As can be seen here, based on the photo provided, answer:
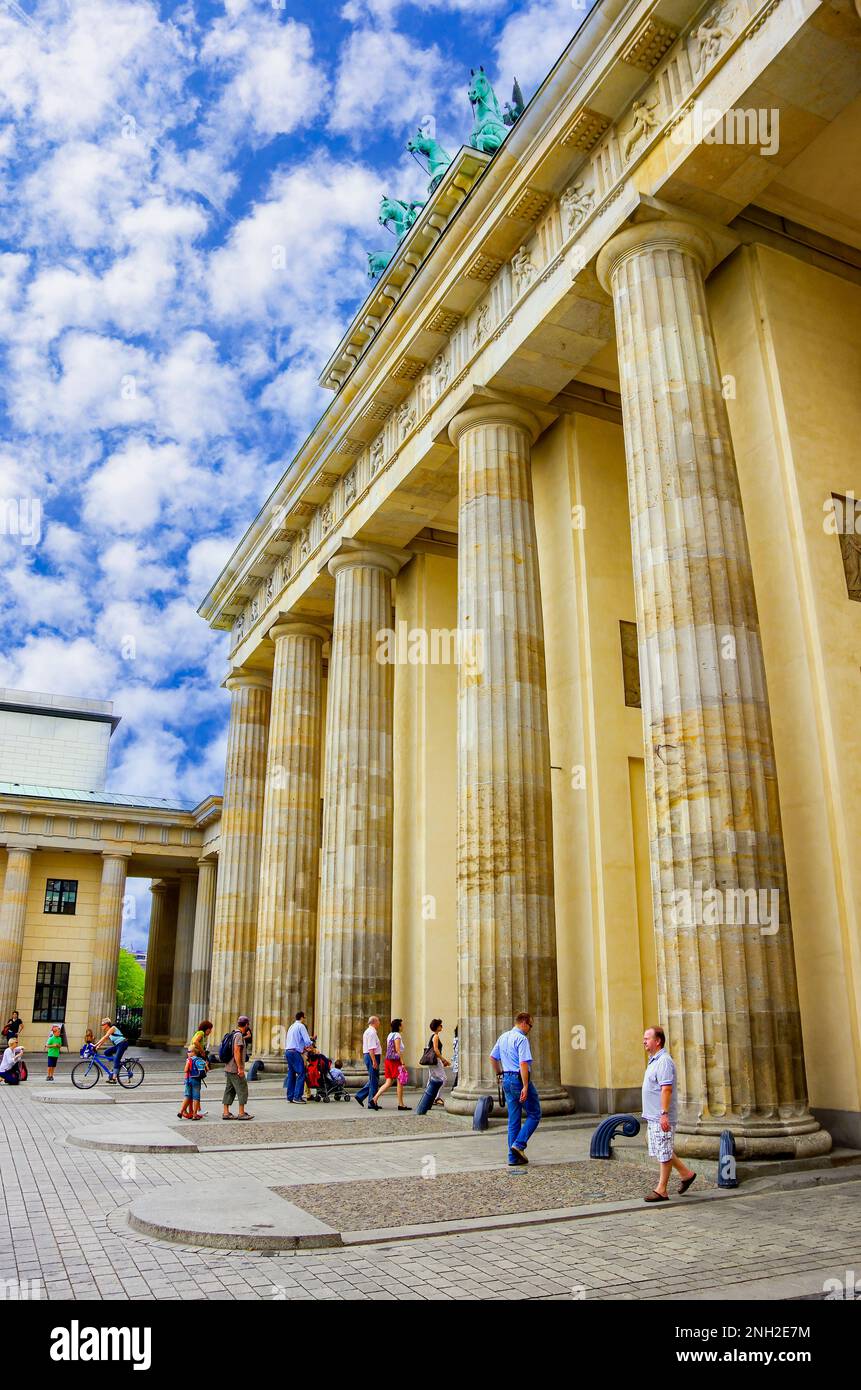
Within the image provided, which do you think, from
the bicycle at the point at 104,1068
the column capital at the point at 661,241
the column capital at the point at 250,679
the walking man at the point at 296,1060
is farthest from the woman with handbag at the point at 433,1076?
the column capital at the point at 250,679

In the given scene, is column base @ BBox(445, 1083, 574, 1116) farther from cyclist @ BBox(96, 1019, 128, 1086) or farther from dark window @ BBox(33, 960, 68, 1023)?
dark window @ BBox(33, 960, 68, 1023)

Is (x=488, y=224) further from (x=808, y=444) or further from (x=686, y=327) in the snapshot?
(x=808, y=444)

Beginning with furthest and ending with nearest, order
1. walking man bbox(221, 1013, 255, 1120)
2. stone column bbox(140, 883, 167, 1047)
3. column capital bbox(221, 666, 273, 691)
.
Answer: stone column bbox(140, 883, 167, 1047) < column capital bbox(221, 666, 273, 691) < walking man bbox(221, 1013, 255, 1120)

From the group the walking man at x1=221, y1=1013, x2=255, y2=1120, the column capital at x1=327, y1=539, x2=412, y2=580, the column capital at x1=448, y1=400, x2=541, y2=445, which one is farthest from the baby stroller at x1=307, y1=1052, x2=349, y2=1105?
the column capital at x1=448, y1=400, x2=541, y2=445

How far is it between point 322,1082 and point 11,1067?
361 inches

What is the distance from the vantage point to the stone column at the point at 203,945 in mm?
41259

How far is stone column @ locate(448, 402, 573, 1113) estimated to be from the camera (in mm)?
15609

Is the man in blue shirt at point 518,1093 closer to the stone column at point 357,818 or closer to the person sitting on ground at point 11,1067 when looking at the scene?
the stone column at point 357,818

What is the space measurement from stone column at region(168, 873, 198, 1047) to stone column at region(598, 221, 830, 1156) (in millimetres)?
38147

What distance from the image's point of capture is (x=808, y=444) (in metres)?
14.5

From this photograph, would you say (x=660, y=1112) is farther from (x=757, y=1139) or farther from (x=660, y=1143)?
(x=757, y=1139)

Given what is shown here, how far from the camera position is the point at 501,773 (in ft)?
54.2
